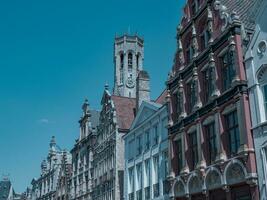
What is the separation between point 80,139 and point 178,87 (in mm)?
30855

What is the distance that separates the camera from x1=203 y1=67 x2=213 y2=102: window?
28.2 meters

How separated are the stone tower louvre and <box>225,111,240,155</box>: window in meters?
84.1

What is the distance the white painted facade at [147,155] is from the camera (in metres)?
34.8

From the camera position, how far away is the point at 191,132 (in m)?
29.8

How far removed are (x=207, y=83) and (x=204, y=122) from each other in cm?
263

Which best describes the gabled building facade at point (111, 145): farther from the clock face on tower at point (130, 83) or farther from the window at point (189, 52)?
the clock face on tower at point (130, 83)

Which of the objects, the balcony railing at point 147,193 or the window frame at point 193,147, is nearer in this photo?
Answer: the window frame at point 193,147

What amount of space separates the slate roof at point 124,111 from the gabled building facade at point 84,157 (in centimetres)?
735

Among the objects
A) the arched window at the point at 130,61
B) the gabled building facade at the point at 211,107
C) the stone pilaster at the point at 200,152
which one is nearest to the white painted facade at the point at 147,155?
the gabled building facade at the point at 211,107

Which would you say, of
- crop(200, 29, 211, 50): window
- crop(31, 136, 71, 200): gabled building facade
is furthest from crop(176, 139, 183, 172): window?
crop(31, 136, 71, 200): gabled building facade

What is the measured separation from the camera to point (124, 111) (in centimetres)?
4925

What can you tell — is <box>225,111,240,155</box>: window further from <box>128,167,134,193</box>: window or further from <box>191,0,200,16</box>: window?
<box>128,167,134,193</box>: window

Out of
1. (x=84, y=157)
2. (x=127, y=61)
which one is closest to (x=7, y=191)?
(x=127, y=61)

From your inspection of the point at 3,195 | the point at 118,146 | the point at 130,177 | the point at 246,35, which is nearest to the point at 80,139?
the point at 118,146
